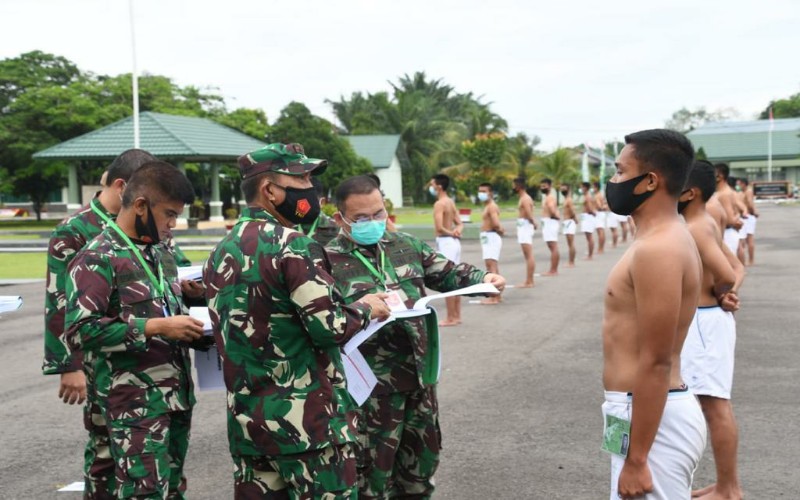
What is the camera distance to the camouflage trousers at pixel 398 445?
4199 mm

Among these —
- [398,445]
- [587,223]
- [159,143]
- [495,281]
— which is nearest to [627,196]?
[495,281]

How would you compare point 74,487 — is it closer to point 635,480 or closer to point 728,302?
point 635,480

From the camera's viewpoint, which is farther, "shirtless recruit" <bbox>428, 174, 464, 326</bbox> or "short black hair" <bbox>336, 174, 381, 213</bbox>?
"shirtless recruit" <bbox>428, 174, 464, 326</bbox>

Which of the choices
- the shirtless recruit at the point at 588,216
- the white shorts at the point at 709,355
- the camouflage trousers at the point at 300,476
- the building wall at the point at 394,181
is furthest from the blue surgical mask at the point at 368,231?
the building wall at the point at 394,181

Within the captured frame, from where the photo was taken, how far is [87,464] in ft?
13.6

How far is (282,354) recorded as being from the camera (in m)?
3.14

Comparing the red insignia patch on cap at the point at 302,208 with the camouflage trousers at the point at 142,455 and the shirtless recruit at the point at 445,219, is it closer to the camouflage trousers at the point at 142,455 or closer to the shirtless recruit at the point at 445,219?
the camouflage trousers at the point at 142,455

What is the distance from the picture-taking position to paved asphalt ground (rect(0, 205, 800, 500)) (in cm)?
527

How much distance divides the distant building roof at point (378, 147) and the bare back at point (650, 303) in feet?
192

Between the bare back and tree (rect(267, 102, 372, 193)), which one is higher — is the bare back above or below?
below

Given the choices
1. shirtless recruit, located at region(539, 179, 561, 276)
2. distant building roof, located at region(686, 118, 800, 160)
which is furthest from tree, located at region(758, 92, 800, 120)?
shirtless recruit, located at region(539, 179, 561, 276)

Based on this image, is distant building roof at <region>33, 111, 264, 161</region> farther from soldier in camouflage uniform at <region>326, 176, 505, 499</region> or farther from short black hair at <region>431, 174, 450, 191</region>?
soldier in camouflage uniform at <region>326, 176, 505, 499</region>

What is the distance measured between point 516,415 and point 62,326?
3755 mm

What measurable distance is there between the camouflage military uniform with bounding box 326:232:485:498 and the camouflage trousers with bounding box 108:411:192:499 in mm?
972
